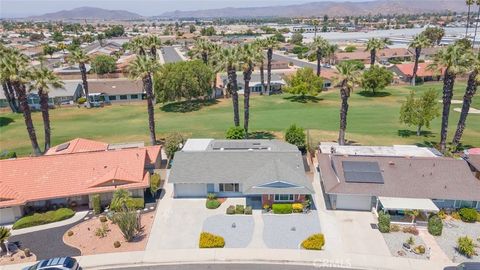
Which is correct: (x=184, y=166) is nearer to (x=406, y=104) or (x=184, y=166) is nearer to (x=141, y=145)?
(x=141, y=145)

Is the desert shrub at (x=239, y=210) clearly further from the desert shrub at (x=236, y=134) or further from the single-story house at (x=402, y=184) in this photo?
the desert shrub at (x=236, y=134)

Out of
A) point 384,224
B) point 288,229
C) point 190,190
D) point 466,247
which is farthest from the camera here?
point 190,190

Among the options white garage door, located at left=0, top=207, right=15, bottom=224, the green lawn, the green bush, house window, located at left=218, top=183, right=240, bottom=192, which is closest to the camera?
white garage door, located at left=0, top=207, right=15, bottom=224

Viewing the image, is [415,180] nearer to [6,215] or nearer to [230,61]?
[230,61]

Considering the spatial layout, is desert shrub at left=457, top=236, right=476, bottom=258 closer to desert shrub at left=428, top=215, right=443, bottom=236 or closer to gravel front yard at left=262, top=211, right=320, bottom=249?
desert shrub at left=428, top=215, right=443, bottom=236

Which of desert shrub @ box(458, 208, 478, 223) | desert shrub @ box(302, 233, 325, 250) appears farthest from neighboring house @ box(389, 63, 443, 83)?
desert shrub @ box(302, 233, 325, 250)

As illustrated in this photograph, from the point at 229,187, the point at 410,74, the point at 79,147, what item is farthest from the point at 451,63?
the point at 410,74
